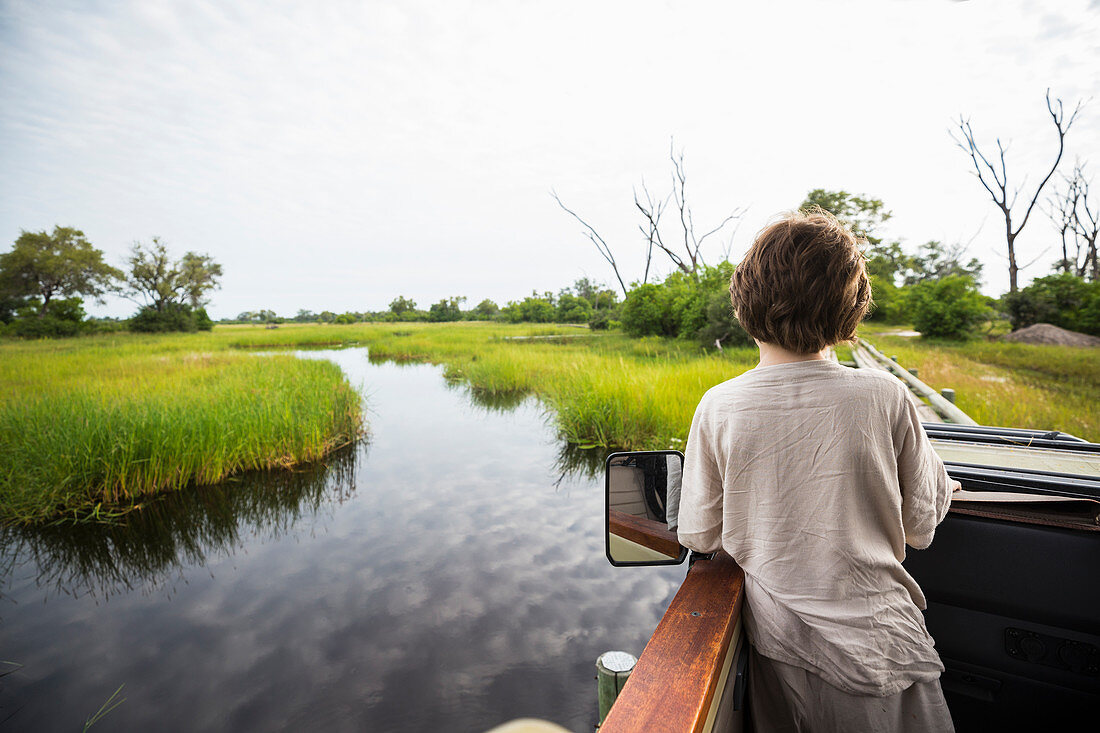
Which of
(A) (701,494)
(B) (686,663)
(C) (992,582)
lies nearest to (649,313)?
(C) (992,582)

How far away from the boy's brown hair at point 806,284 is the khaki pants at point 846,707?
0.59 metres

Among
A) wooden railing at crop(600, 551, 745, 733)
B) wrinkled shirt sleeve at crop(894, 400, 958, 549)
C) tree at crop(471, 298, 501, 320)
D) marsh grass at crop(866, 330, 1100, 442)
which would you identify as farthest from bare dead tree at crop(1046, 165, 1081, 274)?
tree at crop(471, 298, 501, 320)

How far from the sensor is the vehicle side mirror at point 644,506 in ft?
3.52

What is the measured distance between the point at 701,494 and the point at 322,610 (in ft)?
12.0

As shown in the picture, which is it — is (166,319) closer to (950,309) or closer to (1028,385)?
(1028,385)

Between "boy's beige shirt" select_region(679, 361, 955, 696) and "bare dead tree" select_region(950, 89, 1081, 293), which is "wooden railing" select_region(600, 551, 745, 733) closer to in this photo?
"boy's beige shirt" select_region(679, 361, 955, 696)

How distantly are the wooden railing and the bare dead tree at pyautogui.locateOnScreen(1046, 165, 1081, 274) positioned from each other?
29.9 feet

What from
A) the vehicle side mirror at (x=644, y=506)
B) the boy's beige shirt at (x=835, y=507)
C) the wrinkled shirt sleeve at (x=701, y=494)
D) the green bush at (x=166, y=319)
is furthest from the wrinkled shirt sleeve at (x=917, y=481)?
the green bush at (x=166, y=319)

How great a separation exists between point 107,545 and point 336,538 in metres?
1.94

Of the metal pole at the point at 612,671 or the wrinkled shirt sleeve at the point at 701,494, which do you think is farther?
the metal pole at the point at 612,671

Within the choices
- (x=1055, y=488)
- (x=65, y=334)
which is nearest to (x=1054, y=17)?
(x=1055, y=488)

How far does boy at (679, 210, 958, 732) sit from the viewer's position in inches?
28.2

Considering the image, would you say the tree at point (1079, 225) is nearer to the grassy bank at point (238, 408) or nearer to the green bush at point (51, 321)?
the grassy bank at point (238, 408)

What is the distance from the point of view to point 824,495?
0.73 m
